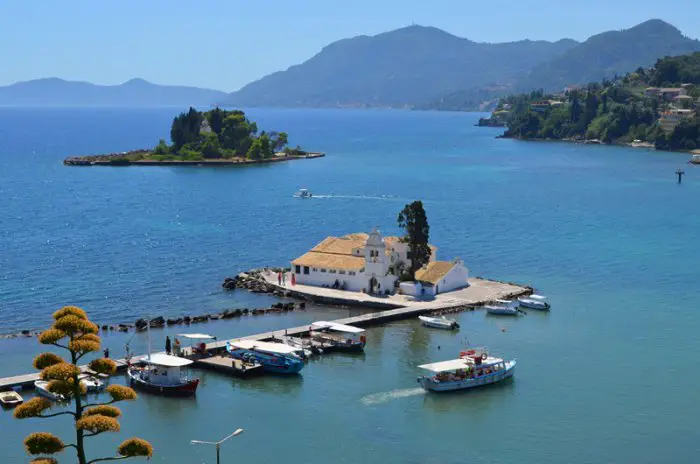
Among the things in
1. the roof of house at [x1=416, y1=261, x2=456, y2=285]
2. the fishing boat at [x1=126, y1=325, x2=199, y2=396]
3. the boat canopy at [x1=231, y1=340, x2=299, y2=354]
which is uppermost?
the roof of house at [x1=416, y1=261, x2=456, y2=285]

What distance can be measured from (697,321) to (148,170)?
109949 mm

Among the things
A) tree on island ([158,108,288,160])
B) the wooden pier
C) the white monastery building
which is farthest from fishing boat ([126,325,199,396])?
tree on island ([158,108,288,160])

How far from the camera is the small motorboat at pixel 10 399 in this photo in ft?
139

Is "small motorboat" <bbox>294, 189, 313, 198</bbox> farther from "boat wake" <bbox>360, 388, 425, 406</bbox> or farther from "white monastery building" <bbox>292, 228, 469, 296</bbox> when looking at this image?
"boat wake" <bbox>360, 388, 425, 406</bbox>

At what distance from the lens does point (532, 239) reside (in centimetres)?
8675

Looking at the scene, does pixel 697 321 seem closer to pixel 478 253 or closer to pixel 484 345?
pixel 484 345

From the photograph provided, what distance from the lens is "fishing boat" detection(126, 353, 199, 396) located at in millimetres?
44344

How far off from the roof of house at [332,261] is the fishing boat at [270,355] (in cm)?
1438

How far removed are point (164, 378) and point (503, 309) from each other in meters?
21.7

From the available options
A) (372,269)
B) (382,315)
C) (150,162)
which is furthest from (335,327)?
(150,162)

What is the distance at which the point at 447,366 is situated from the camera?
45781 millimetres

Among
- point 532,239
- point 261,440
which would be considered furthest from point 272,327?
point 532,239

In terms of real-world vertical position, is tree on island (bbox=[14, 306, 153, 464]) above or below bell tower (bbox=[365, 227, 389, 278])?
above

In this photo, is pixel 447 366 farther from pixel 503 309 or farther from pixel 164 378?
pixel 503 309
